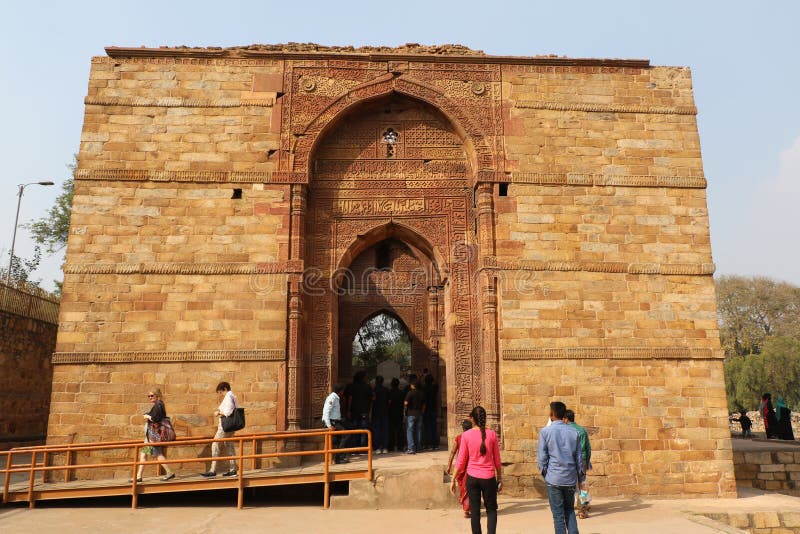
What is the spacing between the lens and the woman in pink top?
502 cm

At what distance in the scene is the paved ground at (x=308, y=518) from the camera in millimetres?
5930

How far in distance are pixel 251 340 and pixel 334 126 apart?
3.70 meters

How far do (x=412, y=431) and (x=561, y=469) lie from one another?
439 cm

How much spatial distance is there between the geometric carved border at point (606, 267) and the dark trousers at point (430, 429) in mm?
2765

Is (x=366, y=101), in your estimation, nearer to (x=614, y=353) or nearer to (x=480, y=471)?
(x=614, y=353)

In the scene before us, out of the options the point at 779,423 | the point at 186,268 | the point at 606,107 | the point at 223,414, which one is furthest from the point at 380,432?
the point at 779,423

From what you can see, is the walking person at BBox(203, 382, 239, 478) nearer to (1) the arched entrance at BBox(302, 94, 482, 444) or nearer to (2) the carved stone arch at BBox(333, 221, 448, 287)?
(1) the arched entrance at BBox(302, 94, 482, 444)

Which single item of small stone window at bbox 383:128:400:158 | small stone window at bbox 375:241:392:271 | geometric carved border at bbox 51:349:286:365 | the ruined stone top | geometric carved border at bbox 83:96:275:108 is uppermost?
the ruined stone top

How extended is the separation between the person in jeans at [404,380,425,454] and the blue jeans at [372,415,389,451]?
1.32 feet

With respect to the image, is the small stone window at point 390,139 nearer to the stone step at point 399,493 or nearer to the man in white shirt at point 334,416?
the man in white shirt at point 334,416

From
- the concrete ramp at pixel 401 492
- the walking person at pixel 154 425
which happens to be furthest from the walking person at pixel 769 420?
the walking person at pixel 154 425

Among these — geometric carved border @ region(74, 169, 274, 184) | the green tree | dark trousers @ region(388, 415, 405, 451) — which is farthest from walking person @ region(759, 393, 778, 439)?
the green tree

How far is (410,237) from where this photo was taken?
977cm

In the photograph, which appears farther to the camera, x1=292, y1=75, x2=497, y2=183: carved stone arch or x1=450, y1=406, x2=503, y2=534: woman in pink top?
x1=292, y1=75, x2=497, y2=183: carved stone arch
